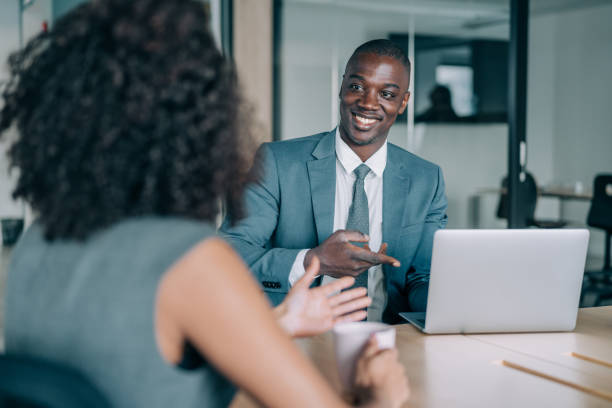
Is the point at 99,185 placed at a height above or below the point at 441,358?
above

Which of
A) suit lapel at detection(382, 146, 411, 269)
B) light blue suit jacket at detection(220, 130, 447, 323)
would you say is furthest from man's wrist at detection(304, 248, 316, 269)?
suit lapel at detection(382, 146, 411, 269)

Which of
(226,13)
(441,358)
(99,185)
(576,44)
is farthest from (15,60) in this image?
(576,44)

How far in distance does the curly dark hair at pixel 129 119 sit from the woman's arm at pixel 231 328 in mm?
122

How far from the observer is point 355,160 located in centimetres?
220

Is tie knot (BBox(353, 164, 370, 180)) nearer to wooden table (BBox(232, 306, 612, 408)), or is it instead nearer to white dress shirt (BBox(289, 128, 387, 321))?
white dress shirt (BBox(289, 128, 387, 321))

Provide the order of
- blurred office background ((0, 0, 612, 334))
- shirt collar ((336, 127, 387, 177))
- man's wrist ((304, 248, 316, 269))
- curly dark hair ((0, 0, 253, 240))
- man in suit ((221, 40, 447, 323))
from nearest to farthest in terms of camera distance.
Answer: curly dark hair ((0, 0, 253, 240)) → man's wrist ((304, 248, 316, 269)) → man in suit ((221, 40, 447, 323)) → shirt collar ((336, 127, 387, 177)) → blurred office background ((0, 0, 612, 334))

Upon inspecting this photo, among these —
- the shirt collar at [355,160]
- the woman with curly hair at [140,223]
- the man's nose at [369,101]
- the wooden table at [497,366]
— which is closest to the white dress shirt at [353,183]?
the shirt collar at [355,160]

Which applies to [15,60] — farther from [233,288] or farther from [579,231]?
[579,231]

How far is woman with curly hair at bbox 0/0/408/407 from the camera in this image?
755 mm

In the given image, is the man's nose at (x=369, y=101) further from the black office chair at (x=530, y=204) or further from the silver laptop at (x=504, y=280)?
the black office chair at (x=530, y=204)

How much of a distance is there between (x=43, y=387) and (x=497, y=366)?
952 mm

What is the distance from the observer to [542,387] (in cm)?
118

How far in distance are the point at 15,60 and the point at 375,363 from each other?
2.39 ft

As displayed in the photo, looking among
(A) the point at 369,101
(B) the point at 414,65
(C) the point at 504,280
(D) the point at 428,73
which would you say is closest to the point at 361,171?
(A) the point at 369,101
